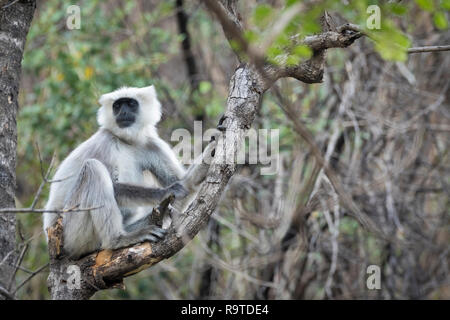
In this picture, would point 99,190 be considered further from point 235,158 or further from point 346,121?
point 346,121

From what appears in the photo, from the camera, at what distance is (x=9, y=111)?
464cm

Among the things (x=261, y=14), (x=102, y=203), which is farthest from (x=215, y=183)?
(x=261, y=14)

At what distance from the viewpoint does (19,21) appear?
4.83m

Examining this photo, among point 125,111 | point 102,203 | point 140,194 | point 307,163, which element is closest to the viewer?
point 102,203

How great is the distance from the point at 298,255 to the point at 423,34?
430 centimetres

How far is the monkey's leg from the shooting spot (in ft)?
15.6

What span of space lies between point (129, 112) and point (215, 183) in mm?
1948

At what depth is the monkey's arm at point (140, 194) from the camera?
4.98m

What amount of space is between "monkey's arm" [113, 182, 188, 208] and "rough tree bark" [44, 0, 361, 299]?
0.58 metres

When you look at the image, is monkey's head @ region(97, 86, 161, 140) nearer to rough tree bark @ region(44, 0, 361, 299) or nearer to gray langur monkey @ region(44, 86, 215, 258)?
gray langur monkey @ region(44, 86, 215, 258)

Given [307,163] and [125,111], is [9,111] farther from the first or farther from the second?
[307,163]

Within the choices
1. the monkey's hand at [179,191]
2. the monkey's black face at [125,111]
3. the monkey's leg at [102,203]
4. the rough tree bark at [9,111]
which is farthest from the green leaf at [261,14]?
the monkey's black face at [125,111]

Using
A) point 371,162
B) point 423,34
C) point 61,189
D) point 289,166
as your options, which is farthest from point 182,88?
point 61,189

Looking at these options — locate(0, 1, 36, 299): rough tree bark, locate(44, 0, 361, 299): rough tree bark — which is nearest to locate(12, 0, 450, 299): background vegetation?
locate(0, 1, 36, 299): rough tree bark
